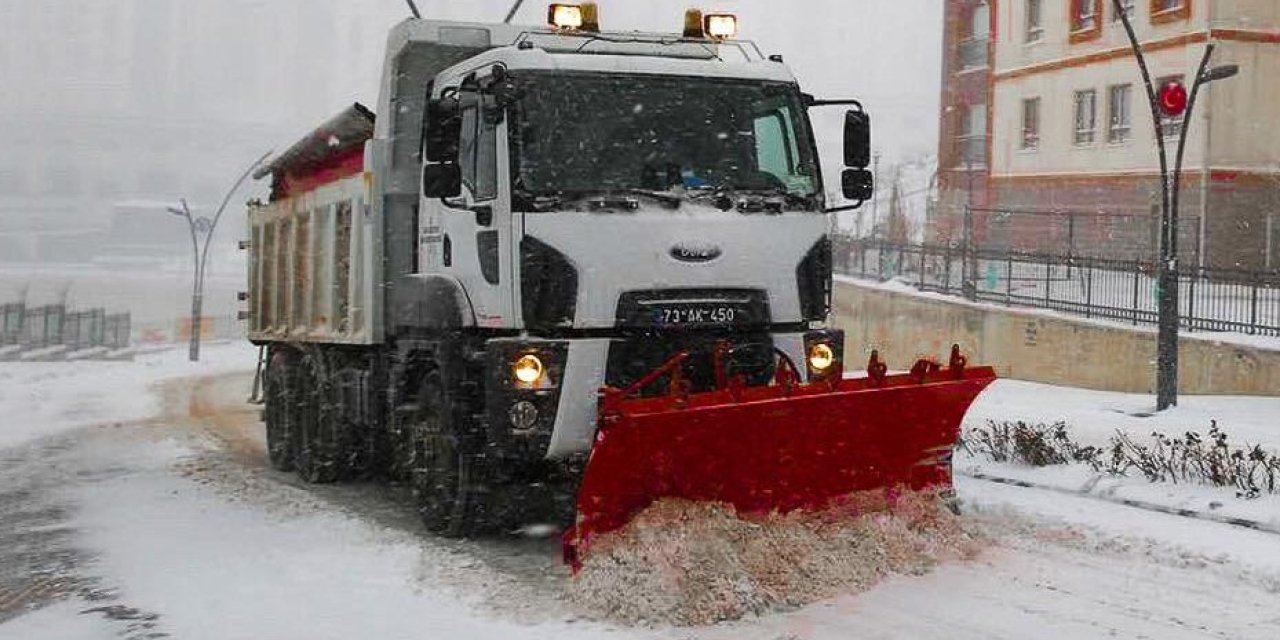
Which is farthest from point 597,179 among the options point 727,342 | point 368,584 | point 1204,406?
point 1204,406

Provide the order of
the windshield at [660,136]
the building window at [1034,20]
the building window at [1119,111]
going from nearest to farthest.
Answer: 1. the windshield at [660,136]
2. the building window at [1119,111]
3. the building window at [1034,20]

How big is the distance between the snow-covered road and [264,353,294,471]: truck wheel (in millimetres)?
1894

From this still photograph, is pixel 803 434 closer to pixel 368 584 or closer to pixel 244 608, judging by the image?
pixel 368 584

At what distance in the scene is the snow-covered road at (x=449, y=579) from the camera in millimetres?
6691

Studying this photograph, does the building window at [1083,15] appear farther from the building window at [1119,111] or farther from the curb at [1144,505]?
the curb at [1144,505]

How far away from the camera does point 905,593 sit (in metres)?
7.32

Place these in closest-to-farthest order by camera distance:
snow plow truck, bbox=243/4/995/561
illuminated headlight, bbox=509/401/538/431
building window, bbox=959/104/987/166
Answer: snow plow truck, bbox=243/4/995/561
illuminated headlight, bbox=509/401/538/431
building window, bbox=959/104/987/166

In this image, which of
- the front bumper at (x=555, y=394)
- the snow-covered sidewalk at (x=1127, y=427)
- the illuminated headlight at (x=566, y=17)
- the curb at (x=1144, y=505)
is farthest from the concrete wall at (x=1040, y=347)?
the front bumper at (x=555, y=394)

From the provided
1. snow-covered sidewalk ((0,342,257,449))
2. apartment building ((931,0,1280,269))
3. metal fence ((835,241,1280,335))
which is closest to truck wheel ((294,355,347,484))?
snow-covered sidewalk ((0,342,257,449))

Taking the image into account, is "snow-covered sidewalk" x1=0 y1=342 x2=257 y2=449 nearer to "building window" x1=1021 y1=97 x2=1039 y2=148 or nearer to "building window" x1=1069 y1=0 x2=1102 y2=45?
"building window" x1=1021 y1=97 x2=1039 y2=148

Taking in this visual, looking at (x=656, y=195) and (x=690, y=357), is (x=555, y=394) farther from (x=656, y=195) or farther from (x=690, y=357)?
(x=656, y=195)

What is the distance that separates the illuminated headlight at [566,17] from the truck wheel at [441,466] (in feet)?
8.06

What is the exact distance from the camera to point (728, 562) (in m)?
7.03

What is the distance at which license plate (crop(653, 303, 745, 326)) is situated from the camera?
8.02 m
